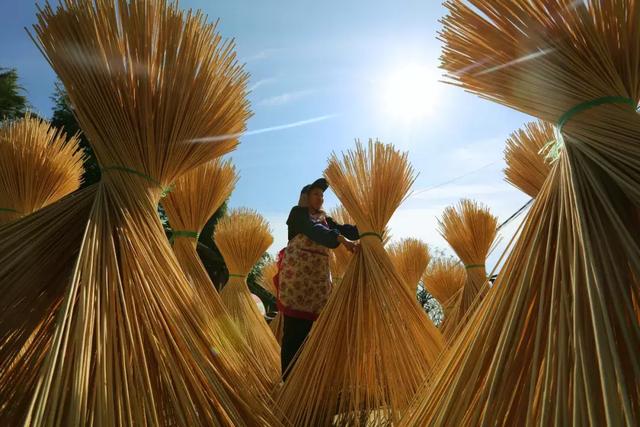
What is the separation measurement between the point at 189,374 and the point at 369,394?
0.73 meters

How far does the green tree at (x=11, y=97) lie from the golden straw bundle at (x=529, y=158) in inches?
333

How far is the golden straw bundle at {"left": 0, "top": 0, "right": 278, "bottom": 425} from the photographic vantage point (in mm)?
621

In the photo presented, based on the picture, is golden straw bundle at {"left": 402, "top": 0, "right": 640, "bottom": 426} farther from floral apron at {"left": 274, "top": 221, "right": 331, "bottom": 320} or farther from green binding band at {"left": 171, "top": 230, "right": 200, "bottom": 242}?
green binding band at {"left": 171, "top": 230, "right": 200, "bottom": 242}

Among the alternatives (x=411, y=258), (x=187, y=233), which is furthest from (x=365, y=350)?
(x=411, y=258)

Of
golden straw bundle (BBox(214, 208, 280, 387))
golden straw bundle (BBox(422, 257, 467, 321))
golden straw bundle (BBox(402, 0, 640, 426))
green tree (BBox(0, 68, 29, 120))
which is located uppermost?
green tree (BBox(0, 68, 29, 120))

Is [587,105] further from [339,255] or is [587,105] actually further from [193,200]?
[339,255]

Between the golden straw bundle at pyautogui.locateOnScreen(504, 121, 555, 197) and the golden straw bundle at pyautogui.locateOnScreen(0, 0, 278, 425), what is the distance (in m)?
1.15

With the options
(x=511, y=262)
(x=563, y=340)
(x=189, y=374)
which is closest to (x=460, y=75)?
→ (x=511, y=262)

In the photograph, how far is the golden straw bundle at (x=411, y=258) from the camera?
12.4 feet

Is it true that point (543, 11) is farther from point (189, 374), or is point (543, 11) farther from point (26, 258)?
point (26, 258)

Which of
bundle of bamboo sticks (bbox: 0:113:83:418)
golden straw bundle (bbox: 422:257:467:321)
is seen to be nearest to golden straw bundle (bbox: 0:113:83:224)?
bundle of bamboo sticks (bbox: 0:113:83:418)

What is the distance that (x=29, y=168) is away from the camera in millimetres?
1644

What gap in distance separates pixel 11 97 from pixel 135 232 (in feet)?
29.9

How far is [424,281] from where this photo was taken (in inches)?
164
